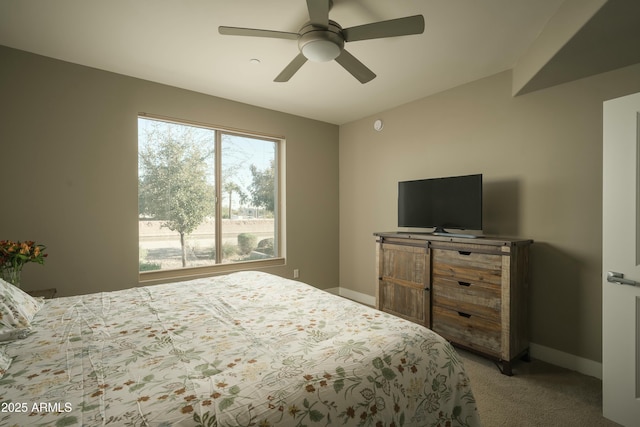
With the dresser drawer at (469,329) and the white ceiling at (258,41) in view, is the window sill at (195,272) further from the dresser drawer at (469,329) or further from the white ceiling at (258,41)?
the dresser drawer at (469,329)

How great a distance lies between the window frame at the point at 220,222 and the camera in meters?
3.12

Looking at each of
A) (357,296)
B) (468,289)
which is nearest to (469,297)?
(468,289)

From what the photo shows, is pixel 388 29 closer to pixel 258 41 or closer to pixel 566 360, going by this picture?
pixel 258 41

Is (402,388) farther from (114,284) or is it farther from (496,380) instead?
(114,284)

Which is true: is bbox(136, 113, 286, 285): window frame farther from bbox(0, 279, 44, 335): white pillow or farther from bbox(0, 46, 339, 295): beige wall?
bbox(0, 279, 44, 335): white pillow

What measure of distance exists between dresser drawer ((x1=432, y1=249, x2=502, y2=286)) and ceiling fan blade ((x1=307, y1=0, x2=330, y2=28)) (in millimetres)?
2069

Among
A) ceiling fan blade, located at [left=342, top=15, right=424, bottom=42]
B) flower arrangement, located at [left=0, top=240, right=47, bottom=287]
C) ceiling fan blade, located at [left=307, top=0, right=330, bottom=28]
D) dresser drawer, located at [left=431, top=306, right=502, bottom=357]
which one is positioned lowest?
dresser drawer, located at [left=431, top=306, right=502, bottom=357]

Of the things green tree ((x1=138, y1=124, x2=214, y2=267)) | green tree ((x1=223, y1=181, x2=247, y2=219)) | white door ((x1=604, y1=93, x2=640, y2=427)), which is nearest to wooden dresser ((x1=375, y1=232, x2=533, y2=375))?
white door ((x1=604, y1=93, x2=640, y2=427))

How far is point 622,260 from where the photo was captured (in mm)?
1757

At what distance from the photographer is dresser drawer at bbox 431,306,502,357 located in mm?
2332

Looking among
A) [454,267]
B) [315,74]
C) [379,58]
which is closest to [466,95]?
[379,58]

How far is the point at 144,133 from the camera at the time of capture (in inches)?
121

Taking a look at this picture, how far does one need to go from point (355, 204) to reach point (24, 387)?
149 inches

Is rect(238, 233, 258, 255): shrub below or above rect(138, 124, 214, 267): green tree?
below
